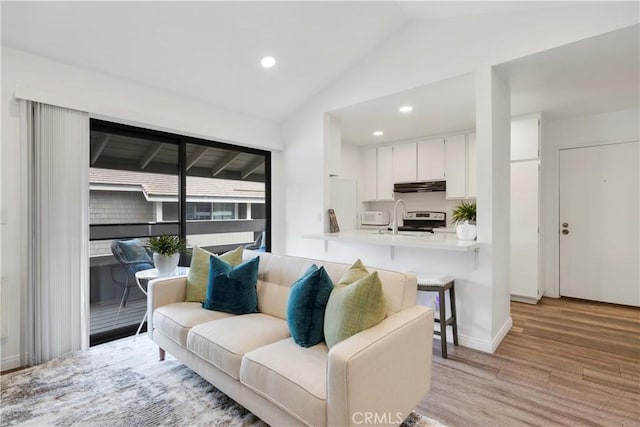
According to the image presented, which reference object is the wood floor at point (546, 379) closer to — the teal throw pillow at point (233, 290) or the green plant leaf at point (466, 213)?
the green plant leaf at point (466, 213)

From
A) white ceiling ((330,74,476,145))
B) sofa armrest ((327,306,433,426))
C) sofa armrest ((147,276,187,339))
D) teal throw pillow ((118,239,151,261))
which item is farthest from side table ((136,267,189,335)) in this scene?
white ceiling ((330,74,476,145))

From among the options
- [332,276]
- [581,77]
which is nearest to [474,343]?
[332,276]

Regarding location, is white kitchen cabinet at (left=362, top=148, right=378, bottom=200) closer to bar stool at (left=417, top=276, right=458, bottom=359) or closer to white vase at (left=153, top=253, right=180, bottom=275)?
bar stool at (left=417, top=276, right=458, bottom=359)

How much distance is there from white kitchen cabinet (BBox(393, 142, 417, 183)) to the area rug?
3.77m

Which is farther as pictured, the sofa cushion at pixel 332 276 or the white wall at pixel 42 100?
the white wall at pixel 42 100

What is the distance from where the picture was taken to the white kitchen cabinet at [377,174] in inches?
208

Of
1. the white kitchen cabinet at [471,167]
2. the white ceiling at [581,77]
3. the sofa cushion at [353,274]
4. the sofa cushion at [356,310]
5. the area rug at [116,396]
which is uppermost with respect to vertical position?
the white ceiling at [581,77]

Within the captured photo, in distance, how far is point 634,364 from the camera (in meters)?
2.42

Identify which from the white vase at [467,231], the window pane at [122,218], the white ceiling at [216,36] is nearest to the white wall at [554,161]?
the white vase at [467,231]

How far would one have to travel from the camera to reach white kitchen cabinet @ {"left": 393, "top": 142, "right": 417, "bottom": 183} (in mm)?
5016

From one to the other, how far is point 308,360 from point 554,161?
→ 175 inches

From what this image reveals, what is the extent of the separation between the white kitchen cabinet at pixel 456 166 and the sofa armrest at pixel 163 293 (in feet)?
12.3

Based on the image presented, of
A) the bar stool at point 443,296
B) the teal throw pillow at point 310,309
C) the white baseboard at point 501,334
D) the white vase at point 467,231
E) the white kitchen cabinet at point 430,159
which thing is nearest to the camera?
the teal throw pillow at point 310,309

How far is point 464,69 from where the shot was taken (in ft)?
9.04
